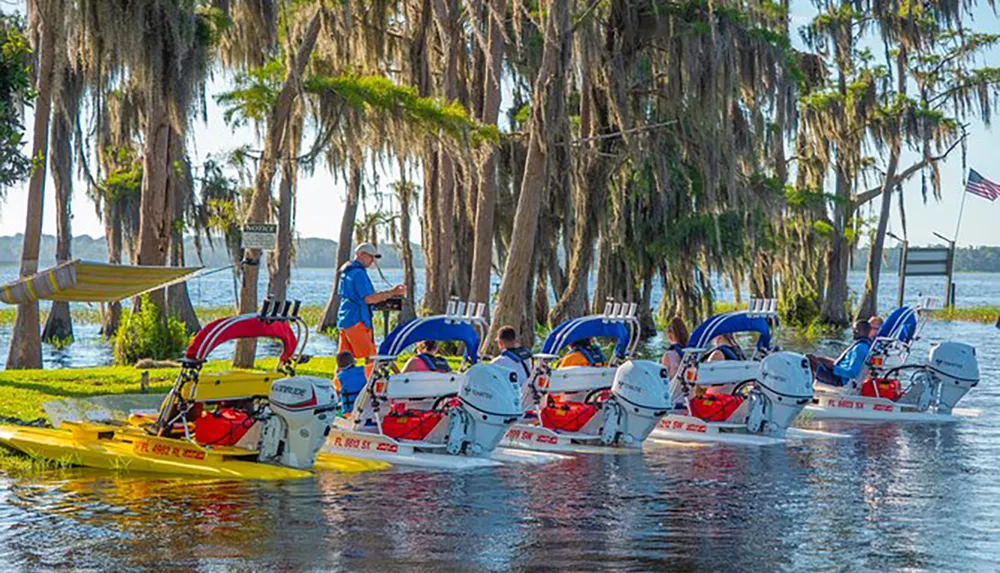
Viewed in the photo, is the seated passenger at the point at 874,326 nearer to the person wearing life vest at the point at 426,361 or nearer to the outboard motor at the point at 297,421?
the person wearing life vest at the point at 426,361

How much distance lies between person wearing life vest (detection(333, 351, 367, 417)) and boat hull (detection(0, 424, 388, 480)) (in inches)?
36.5

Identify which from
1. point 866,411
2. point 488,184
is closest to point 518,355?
point 866,411

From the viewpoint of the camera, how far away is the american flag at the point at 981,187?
4803 centimetres

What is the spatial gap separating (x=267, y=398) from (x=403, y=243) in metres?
30.0

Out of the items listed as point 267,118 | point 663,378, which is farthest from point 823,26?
point 663,378

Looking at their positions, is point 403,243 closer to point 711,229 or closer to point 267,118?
point 711,229

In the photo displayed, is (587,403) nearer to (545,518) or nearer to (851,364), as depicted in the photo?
(545,518)

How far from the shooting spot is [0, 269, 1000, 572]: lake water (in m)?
10.3

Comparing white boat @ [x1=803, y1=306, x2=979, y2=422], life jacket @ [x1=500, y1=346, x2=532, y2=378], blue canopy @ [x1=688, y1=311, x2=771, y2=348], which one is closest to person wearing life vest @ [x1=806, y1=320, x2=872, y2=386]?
white boat @ [x1=803, y1=306, x2=979, y2=422]

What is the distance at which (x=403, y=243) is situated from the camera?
4419cm

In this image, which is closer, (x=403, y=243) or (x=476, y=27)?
(x=476, y=27)

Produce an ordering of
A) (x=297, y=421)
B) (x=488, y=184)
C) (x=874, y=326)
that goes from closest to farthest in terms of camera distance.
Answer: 1. (x=297, y=421)
2. (x=874, y=326)
3. (x=488, y=184)

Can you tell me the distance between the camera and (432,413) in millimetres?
15344

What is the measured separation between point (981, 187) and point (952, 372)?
29630 mm
